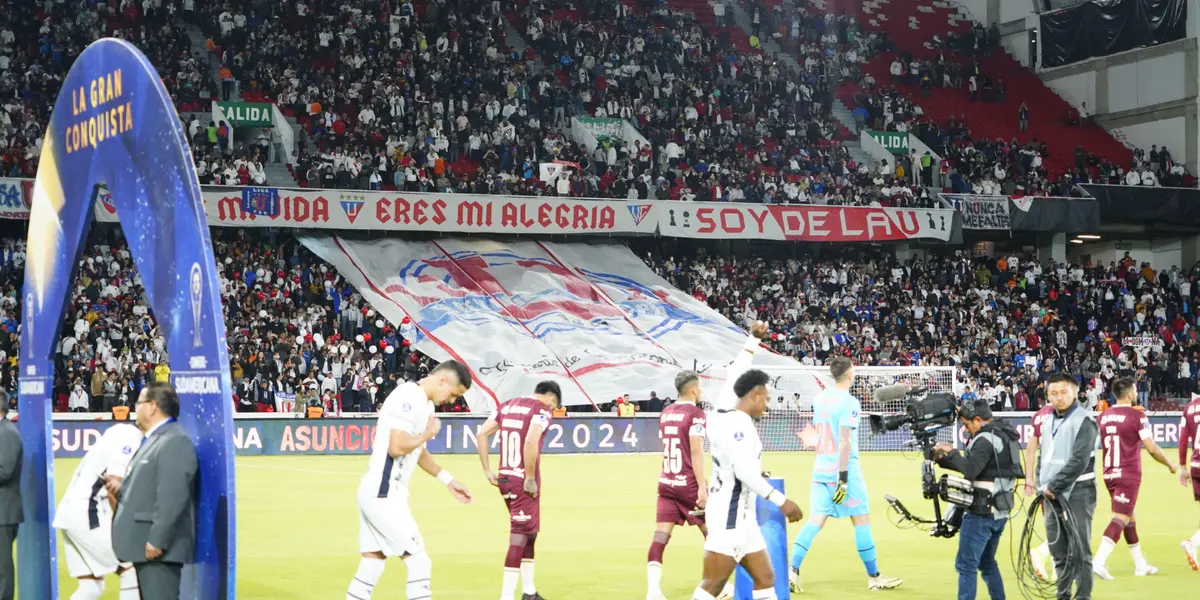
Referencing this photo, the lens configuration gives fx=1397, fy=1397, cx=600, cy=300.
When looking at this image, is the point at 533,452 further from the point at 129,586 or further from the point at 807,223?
the point at 807,223

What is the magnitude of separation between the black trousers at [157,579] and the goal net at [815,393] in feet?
87.5

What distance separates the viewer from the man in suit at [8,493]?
1088 cm

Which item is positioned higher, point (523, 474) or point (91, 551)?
point (523, 474)

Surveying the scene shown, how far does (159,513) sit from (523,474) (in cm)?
450

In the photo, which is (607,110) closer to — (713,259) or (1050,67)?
(713,259)

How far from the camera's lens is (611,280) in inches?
1754

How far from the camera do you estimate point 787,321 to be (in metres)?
44.4

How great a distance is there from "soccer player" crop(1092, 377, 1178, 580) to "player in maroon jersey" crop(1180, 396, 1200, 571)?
0.45 m

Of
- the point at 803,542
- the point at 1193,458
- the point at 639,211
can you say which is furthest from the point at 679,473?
the point at 639,211

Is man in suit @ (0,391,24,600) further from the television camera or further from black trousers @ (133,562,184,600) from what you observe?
the television camera

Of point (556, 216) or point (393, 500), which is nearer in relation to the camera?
point (393, 500)

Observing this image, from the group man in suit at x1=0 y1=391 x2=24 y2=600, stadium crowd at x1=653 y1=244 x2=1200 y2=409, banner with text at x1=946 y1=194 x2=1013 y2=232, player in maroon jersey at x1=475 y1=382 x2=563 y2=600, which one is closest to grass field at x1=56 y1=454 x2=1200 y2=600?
player in maroon jersey at x1=475 y1=382 x2=563 y2=600

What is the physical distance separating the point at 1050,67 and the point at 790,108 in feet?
49.9

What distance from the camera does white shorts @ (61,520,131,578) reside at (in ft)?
35.2
